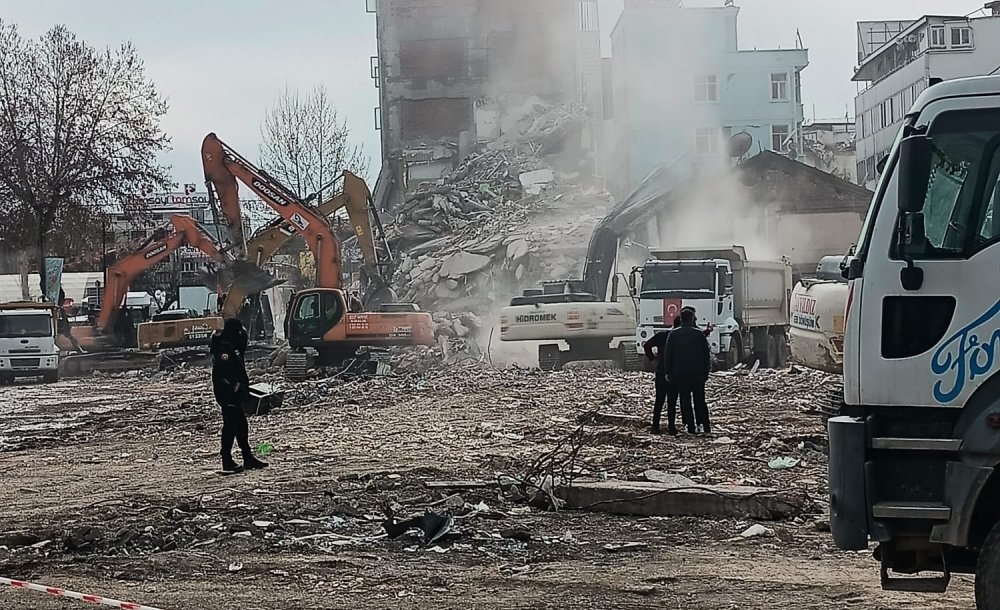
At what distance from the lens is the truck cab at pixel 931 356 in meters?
5.59

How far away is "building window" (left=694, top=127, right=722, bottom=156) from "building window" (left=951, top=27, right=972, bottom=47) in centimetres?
1214

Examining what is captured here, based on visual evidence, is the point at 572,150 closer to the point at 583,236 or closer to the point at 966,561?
the point at 583,236

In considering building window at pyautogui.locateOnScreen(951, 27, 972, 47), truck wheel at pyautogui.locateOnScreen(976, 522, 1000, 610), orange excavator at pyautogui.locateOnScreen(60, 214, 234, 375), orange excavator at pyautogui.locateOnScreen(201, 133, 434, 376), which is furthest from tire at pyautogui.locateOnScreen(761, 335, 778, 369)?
building window at pyautogui.locateOnScreen(951, 27, 972, 47)

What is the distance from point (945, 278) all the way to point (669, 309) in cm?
2030

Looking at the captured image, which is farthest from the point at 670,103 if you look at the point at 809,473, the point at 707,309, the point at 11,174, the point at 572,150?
A: the point at 809,473

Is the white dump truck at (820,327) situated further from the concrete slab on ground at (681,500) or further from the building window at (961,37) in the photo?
the building window at (961,37)

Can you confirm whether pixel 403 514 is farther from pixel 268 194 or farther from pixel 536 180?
pixel 536 180

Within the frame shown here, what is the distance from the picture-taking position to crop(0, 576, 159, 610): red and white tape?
7.13 m

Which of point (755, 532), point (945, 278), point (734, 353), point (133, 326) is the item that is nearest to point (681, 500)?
point (755, 532)

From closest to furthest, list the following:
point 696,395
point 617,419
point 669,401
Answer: point 696,395 < point 669,401 < point 617,419

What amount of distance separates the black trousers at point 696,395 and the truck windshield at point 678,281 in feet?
35.6

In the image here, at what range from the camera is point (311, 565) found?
331 inches

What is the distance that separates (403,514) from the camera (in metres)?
9.99

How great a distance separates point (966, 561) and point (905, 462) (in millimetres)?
637
